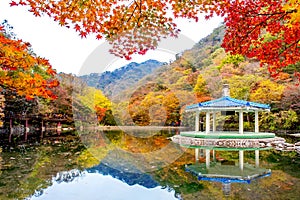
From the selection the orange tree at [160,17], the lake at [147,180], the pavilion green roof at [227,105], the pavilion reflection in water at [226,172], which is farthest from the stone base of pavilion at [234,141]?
the orange tree at [160,17]

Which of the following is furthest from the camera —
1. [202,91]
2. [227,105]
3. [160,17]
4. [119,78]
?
[119,78]

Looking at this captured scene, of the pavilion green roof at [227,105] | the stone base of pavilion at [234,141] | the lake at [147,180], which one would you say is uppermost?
the pavilion green roof at [227,105]

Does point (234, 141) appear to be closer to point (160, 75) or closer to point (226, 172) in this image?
point (226, 172)

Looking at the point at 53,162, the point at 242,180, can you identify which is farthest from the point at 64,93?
the point at 242,180

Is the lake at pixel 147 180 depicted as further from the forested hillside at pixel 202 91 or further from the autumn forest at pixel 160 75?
the forested hillside at pixel 202 91

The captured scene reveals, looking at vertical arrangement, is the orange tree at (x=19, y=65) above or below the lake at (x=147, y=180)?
above

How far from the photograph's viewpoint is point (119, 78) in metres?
22.3

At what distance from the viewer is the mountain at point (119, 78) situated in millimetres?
21844

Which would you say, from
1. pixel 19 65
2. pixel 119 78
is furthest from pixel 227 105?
pixel 119 78

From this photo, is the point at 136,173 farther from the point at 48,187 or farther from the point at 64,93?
the point at 64,93

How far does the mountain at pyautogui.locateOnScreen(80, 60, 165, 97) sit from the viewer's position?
2184 centimetres

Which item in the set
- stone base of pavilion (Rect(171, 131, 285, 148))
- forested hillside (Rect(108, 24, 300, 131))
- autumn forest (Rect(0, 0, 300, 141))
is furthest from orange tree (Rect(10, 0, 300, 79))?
forested hillside (Rect(108, 24, 300, 131))

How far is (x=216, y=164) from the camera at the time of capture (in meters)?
6.25

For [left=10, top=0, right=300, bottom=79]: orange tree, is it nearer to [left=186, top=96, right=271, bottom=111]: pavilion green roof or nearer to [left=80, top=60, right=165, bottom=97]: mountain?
[left=186, top=96, right=271, bottom=111]: pavilion green roof
